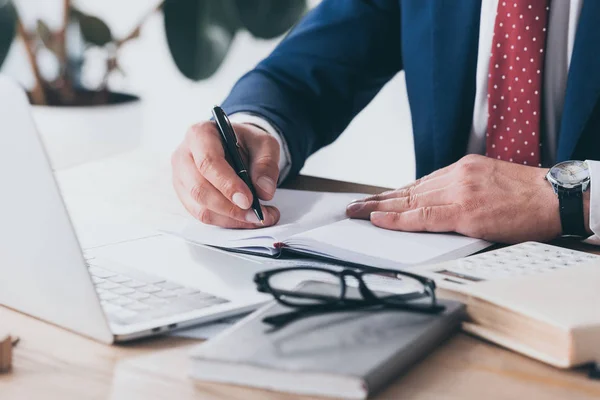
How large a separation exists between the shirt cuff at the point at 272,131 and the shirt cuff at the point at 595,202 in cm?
52

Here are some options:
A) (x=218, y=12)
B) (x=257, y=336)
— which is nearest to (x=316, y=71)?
(x=257, y=336)

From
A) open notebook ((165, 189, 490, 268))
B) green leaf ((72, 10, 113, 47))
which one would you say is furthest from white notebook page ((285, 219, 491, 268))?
green leaf ((72, 10, 113, 47))

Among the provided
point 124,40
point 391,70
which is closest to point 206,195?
point 391,70

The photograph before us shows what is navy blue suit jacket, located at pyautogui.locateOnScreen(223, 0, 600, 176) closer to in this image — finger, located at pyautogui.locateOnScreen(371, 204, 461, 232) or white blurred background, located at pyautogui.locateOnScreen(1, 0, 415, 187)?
finger, located at pyautogui.locateOnScreen(371, 204, 461, 232)

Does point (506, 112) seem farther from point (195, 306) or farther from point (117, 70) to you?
point (117, 70)

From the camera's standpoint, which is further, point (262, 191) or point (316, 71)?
point (316, 71)

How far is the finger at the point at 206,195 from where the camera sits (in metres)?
0.98

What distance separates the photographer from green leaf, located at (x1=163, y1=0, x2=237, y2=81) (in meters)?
2.62

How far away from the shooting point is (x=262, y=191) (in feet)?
3.37

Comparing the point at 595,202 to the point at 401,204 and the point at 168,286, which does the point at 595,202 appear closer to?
the point at 401,204

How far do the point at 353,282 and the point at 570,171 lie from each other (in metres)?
0.42

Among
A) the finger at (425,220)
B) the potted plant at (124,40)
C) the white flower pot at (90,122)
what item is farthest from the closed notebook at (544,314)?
the potted plant at (124,40)

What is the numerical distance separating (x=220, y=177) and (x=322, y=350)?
0.50 metres

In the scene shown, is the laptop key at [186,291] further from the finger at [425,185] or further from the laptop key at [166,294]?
the finger at [425,185]
